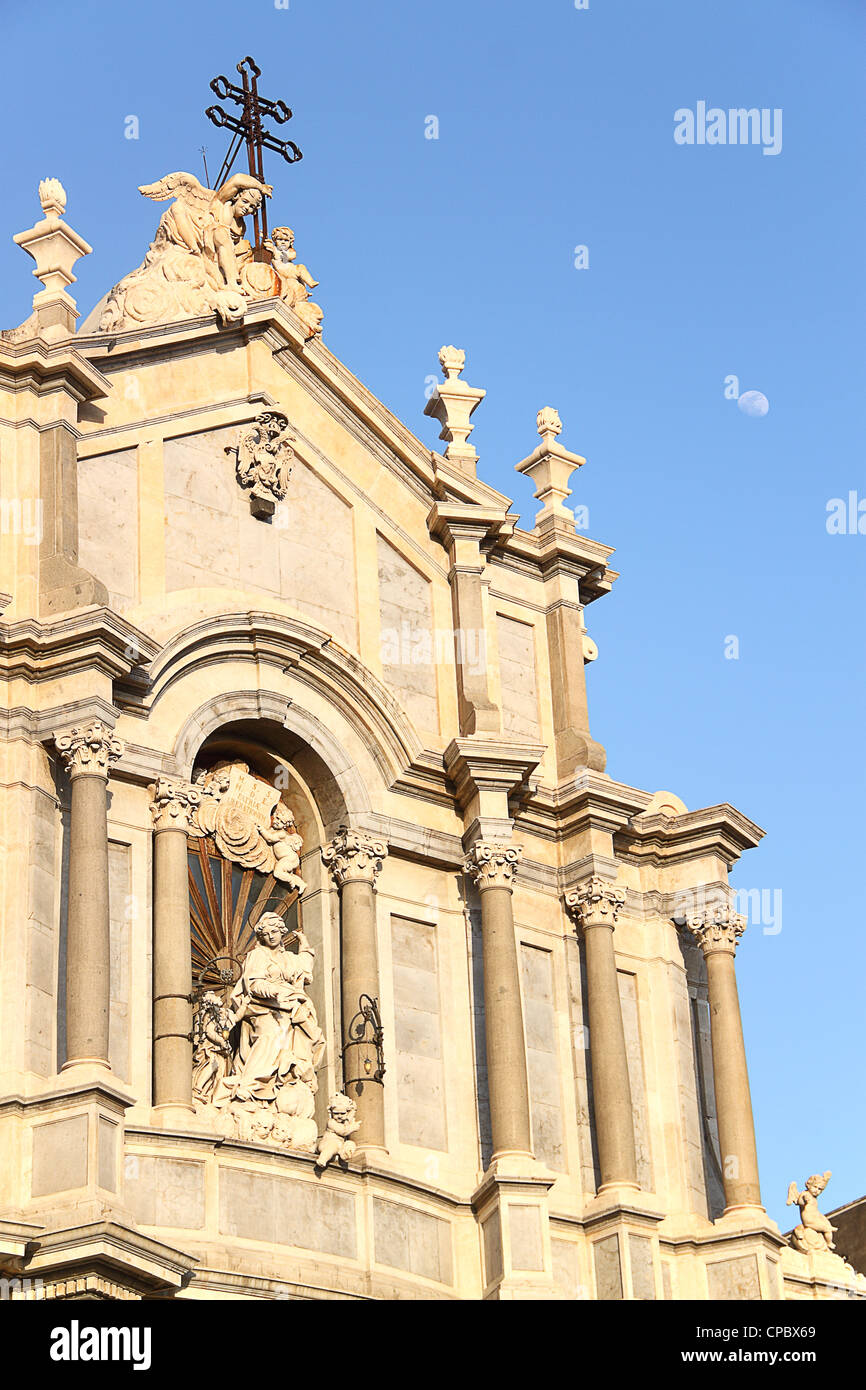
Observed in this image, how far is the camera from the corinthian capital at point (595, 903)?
982 inches

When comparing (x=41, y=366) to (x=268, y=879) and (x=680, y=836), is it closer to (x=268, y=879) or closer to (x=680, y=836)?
(x=268, y=879)

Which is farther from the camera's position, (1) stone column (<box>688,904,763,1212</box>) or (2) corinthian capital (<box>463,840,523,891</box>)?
(1) stone column (<box>688,904,763,1212</box>)

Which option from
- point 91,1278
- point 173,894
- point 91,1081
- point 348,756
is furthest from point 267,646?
point 91,1278

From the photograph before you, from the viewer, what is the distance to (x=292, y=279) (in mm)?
26438

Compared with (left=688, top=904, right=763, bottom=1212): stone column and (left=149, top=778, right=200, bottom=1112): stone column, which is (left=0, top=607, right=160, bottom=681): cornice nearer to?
(left=149, top=778, right=200, bottom=1112): stone column

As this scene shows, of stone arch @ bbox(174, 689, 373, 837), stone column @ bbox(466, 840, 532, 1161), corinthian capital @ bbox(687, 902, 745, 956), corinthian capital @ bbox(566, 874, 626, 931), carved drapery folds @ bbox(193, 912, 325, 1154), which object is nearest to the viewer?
carved drapery folds @ bbox(193, 912, 325, 1154)

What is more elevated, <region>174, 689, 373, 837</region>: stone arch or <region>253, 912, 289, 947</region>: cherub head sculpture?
<region>174, 689, 373, 837</region>: stone arch

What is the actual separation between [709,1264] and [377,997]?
392cm

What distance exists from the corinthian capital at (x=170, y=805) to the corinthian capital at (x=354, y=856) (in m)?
1.72

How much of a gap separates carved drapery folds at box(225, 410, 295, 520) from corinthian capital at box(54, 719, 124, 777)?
3770 mm

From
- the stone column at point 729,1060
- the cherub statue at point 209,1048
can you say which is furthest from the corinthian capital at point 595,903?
the cherub statue at point 209,1048

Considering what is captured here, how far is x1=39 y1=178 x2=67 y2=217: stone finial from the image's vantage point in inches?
956

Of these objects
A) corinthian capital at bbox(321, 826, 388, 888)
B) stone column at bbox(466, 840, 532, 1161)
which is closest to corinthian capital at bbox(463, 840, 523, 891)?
stone column at bbox(466, 840, 532, 1161)

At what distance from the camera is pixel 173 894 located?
22391 mm
